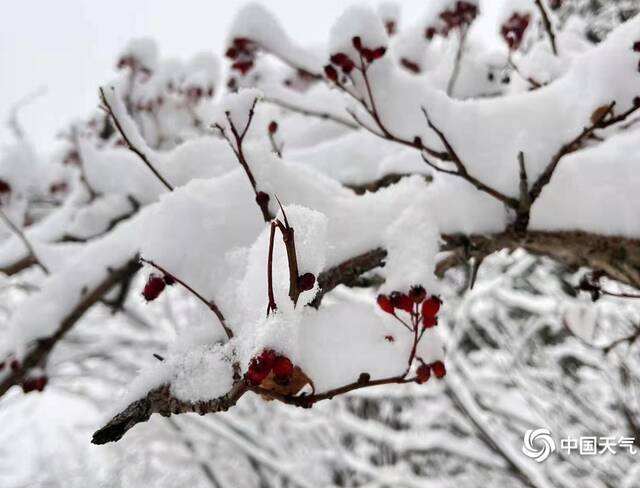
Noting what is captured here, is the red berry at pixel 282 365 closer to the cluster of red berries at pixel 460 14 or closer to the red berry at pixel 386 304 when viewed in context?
the red berry at pixel 386 304

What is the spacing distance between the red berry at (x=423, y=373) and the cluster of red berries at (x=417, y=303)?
10 cm

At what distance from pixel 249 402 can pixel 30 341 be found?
20.1ft

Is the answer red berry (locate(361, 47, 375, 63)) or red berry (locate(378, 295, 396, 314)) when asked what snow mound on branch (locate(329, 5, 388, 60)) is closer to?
red berry (locate(361, 47, 375, 63))

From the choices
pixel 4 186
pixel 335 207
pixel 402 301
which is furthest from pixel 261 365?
pixel 4 186

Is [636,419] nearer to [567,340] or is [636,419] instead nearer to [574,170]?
[567,340]

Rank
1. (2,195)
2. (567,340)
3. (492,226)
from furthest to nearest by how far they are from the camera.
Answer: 1. (567,340)
2. (2,195)
3. (492,226)

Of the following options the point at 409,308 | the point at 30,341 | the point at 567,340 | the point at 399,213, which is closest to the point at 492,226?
the point at 399,213

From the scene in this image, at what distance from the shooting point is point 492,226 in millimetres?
1383

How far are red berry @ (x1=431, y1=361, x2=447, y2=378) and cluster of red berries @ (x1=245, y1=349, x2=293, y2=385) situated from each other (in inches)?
17.9

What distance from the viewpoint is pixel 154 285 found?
1.01 meters

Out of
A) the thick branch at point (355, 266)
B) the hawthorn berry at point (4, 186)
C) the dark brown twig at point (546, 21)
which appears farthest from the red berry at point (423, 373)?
the hawthorn berry at point (4, 186)

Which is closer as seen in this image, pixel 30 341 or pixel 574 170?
pixel 574 170

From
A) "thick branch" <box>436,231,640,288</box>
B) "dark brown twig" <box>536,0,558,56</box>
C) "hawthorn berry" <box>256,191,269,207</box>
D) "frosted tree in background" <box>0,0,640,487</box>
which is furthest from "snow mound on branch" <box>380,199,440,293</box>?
"dark brown twig" <box>536,0,558,56</box>

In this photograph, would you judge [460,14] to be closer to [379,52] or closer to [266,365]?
[379,52]
